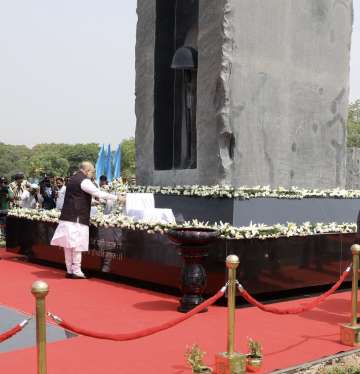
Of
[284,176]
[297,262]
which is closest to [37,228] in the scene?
[284,176]

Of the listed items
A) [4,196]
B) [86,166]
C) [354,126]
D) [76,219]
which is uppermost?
[354,126]

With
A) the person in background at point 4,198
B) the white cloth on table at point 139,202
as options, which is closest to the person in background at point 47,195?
the person in background at point 4,198

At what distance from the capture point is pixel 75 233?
953 cm

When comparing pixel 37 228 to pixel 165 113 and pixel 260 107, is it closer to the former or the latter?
pixel 165 113

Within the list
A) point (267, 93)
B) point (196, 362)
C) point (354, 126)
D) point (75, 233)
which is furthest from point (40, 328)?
point (354, 126)

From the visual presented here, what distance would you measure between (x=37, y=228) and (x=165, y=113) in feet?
11.1

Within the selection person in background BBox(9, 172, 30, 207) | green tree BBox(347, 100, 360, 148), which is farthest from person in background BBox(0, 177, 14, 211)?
green tree BBox(347, 100, 360, 148)

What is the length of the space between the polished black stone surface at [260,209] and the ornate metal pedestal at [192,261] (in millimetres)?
2430

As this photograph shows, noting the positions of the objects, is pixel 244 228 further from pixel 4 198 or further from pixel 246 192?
pixel 4 198

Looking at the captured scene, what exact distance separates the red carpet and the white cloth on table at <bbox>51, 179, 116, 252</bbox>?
1.87 feet

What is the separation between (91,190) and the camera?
31.0 ft

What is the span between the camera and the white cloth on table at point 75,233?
9.48 m

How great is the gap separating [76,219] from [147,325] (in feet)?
11.1

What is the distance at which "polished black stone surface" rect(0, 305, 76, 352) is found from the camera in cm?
550
